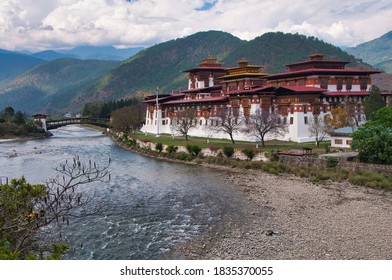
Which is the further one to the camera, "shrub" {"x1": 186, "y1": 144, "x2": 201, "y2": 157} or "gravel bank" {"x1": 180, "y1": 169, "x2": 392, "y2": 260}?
"shrub" {"x1": 186, "y1": 144, "x2": 201, "y2": 157}

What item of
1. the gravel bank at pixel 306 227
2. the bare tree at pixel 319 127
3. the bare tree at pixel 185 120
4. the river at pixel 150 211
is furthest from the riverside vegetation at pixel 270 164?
the bare tree at pixel 185 120

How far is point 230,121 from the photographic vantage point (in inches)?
2483

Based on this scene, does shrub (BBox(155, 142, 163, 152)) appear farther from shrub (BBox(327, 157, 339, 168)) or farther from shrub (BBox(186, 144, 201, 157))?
shrub (BBox(327, 157, 339, 168))

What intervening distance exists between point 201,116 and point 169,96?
61.9 feet

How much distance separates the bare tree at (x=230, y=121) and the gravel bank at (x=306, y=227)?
2511cm

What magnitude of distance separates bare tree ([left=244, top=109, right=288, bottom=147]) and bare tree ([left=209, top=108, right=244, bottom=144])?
6.89ft

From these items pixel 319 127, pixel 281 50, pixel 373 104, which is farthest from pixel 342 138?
pixel 281 50

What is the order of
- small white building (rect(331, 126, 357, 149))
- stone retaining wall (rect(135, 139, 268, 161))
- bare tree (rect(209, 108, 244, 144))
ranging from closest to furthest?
1. small white building (rect(331, 126, 357, 149))
2. stone retaining wall (rect(135, 139, 268, 161))
3. bare tree (rect(209, 108, 244, 144))

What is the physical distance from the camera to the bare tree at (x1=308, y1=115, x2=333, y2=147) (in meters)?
56.3

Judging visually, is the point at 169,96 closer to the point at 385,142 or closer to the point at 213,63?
the point at 213,63

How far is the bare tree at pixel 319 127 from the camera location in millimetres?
56281

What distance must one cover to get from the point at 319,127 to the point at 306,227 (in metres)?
33.5

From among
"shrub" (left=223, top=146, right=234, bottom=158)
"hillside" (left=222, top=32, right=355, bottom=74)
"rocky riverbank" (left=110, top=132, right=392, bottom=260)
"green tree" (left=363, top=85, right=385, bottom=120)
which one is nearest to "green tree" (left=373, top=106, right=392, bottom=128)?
"rocky riverbank" (left=110, top=132, right=392, bottom=260)

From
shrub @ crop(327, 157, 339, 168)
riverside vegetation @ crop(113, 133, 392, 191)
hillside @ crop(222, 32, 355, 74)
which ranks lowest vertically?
riverside vegetation @ crop(113, 133, 392, 191)
